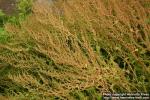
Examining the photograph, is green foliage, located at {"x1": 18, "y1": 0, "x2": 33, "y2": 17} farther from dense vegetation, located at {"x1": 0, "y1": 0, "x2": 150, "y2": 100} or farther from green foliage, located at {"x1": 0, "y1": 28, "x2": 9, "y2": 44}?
dense vegetation, located at {"x1": 0, "y1": 0, "x2": 150, "y2": 100}

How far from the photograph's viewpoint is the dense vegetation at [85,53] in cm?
271

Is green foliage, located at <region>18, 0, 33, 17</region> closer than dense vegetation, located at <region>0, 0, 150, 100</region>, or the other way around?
dense vegetation, located at <region>0, 0, 150, 100</region>

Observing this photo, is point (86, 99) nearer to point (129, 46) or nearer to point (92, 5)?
point (129, 46)

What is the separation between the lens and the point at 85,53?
9.90 feet

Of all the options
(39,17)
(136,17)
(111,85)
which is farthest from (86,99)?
(39,17)

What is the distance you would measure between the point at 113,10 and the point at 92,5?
245 mm

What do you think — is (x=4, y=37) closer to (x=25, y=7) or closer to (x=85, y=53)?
(x=25, y=7)

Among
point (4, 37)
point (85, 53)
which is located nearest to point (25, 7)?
point (4, 37)

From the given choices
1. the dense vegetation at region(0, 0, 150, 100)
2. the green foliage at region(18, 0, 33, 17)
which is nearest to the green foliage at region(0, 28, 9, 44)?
the dense vegetation at region(0, 0, 150, 100)

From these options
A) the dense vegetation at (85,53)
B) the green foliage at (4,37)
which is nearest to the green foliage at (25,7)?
the green foliage at (4,37)

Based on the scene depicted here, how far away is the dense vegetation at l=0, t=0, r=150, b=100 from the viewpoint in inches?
107

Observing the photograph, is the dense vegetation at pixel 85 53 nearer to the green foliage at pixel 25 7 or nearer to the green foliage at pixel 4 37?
the green foliage at pixel 4 37

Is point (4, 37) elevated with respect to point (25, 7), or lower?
lower

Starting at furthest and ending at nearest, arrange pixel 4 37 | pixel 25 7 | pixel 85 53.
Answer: pixel 25 7 → pixel 4 37 → pixel 85 53
